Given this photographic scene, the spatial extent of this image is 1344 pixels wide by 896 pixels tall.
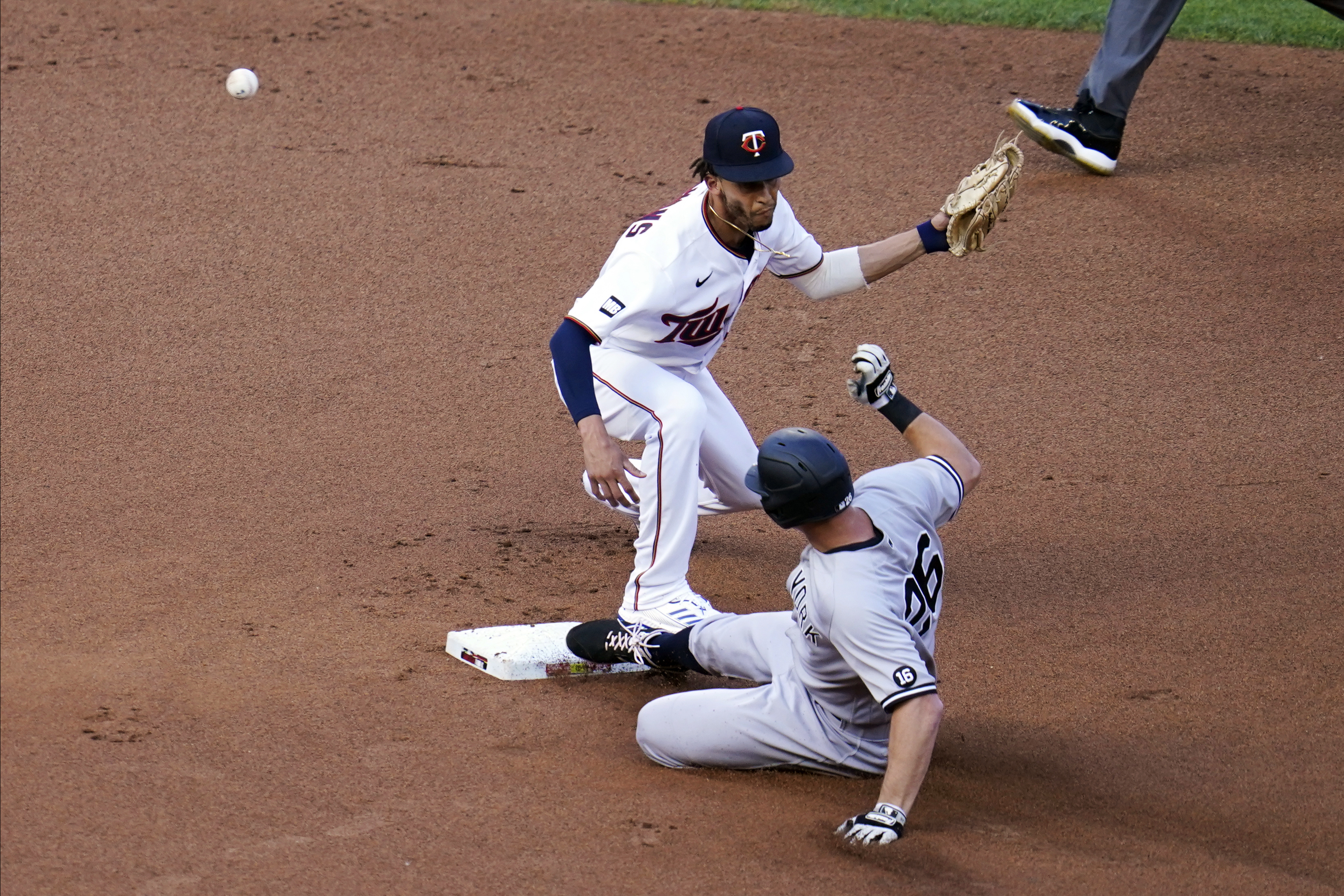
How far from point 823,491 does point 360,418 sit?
3149mm

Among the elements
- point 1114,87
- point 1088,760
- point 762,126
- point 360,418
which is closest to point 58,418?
point 360,418

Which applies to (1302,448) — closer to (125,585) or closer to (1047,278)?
(1047,278)

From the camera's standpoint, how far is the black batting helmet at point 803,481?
344cm

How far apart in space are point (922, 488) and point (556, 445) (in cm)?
248

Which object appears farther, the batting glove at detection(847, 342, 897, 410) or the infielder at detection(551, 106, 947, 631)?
the infielder at detection(551, 106, 947, 631)

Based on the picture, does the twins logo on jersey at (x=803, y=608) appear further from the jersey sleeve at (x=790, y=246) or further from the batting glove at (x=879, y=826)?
the jersey sleeve at (x=790, y=246)

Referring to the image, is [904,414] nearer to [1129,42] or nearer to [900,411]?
[900,411]

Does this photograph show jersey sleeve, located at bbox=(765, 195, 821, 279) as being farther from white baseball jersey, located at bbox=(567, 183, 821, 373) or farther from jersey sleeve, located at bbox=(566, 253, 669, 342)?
jersey sleeve, located at bbox=(566, 253, 669, 342)

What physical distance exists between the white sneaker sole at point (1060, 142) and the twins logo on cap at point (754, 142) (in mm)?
4166

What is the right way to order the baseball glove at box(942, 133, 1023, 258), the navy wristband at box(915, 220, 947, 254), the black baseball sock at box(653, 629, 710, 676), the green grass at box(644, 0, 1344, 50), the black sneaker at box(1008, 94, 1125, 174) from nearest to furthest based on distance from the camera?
the black baseball sock at box(653, 629, 710, 676) → the baseball glove at box(942, 133, 1023, 258) → the navy wristband at box(915, 220, 947, 254) → the black sneaker at box(1008, 94, 1125, 174) → the green grass at box(644, 0, 1344, 50)

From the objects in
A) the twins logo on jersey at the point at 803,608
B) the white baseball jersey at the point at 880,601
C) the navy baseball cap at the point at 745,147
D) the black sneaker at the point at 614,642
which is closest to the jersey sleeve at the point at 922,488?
the white baseball jersey at the point at 880,601

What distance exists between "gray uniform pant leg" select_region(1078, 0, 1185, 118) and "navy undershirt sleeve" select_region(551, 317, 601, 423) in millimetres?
4687

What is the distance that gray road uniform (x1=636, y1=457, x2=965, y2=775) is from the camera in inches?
136

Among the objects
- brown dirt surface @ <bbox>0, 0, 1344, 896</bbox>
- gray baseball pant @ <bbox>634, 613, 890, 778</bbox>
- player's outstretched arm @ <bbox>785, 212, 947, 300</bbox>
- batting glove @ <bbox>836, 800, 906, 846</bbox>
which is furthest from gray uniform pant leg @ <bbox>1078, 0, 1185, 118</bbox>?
batting glove @ <bbox>836, 800, 906, 846</bbox>
